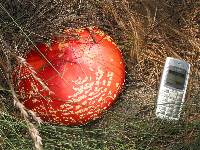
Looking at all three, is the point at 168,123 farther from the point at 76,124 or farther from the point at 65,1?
the point at 65,1

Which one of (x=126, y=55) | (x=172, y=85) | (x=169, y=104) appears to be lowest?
(x=169, y=104)

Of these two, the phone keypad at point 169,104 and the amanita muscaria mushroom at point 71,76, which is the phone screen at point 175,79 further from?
the amanita muscaria mushroom at point 71,76

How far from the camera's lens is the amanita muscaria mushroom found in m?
2.21

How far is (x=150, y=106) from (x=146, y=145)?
0.26 m

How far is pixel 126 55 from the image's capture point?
270cm

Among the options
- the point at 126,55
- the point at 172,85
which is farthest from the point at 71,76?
the point at 172,85

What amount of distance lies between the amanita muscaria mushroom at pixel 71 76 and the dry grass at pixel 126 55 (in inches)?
3.3

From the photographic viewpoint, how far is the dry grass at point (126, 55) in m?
2.40

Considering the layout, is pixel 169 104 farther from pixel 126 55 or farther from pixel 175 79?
pixel 126 55

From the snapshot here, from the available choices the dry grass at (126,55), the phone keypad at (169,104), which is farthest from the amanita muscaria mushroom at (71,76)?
the phone keypad at (169,104)

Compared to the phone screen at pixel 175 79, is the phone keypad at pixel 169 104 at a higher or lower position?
lower

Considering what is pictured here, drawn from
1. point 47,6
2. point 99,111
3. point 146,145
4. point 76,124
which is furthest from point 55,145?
point 47,6

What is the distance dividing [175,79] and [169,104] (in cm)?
16

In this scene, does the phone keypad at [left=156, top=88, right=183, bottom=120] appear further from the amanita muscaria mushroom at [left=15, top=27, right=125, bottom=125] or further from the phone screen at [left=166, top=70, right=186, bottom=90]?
the amanita muscaria mushroom at [left=15, top=27, right=125, bottom=125]
